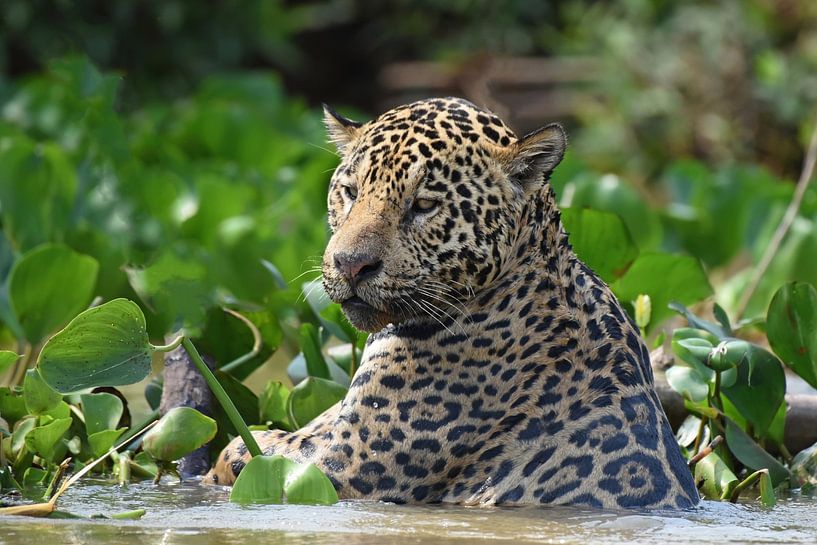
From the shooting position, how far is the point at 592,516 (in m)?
5.26

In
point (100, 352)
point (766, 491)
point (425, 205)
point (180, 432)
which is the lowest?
point (766, 491)

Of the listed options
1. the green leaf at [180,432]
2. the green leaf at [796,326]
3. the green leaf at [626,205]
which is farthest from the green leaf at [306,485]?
the green leaf at [626,205]

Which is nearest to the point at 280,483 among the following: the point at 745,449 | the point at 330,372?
the point at 330,372

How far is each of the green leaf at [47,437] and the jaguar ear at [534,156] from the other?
74.1 inches

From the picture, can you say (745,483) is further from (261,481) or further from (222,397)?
(222,397)

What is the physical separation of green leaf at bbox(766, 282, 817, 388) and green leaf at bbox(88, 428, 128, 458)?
2.71 m

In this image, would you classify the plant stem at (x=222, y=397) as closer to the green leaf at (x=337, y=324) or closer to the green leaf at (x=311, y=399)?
the green leaf at (x=311, y=399)

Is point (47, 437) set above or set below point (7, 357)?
below

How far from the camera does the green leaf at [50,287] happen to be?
23.4ft

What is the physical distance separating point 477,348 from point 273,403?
1.28 m

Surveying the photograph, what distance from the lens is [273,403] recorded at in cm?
656

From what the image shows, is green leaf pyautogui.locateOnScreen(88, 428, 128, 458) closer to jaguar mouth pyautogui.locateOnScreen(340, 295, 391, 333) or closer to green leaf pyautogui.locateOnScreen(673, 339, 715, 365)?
jaguar mouth pyautogui.locateOnScreen(340, 295, 391, 333)

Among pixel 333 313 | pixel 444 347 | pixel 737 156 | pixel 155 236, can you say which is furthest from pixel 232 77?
pixel 444 347

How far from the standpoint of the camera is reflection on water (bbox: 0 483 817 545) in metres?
4.77
